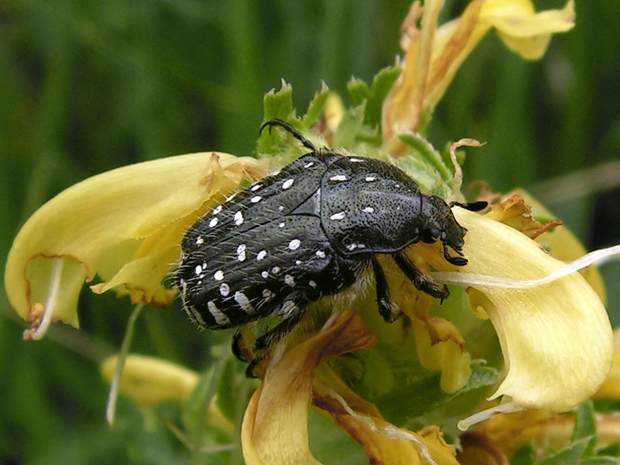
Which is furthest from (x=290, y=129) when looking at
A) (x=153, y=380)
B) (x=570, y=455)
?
(x=153, y=380)

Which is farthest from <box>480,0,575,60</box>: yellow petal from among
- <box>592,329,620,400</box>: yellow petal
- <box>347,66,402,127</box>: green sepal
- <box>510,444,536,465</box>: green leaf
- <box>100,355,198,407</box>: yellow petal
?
<box>100,355,198,407</box>: yellow petal

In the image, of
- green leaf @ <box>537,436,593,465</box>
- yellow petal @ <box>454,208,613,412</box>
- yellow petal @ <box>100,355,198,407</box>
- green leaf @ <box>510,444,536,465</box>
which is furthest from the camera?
yellow petal @ <box>100,355,198,407</box>

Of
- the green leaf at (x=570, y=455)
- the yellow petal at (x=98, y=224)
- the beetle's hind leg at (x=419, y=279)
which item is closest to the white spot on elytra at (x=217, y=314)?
the yellow petal at (x=98, y=224)

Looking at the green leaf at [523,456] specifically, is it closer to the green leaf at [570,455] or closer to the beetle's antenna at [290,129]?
the green leaf at [570,455]

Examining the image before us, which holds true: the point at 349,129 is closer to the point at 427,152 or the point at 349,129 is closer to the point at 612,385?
the point at 427,152

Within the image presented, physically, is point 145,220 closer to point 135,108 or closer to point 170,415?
point 170,415

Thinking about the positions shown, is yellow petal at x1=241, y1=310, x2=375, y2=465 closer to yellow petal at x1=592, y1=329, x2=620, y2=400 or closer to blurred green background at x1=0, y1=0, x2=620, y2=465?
yellow petal at x1=592, y1=329, x2=620, y2=400

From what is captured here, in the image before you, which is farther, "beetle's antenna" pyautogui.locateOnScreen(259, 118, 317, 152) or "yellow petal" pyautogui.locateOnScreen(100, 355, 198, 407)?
"yellow petal" pyautogui.locateOnScreen(100, 355, 198, 407)
